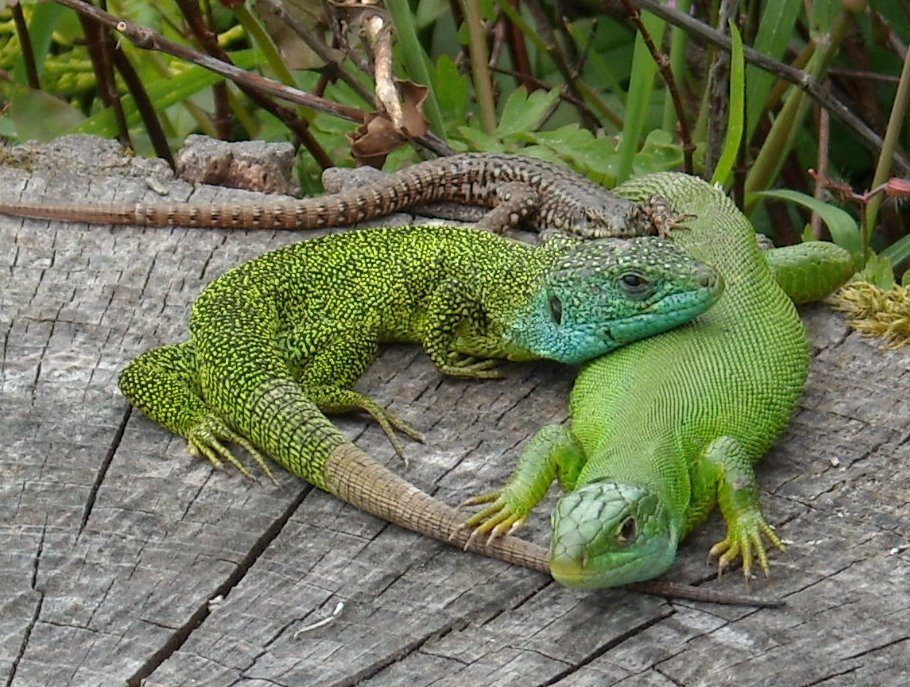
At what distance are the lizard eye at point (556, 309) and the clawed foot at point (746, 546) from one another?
88cm

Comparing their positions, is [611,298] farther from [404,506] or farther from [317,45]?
[317,45]

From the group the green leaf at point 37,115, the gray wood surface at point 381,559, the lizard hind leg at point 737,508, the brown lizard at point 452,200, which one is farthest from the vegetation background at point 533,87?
the lizard hind leg at point 737,508

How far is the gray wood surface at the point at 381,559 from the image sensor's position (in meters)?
2.92

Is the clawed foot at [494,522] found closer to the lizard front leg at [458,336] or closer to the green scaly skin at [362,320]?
the green scaly skin at [362,320]

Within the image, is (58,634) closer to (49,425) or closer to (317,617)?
(317,617)

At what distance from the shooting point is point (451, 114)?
565 cm

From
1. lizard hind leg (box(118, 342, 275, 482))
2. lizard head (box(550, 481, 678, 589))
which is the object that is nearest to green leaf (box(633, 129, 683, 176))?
lizard hind leg (box(118, 342, 275, 482))

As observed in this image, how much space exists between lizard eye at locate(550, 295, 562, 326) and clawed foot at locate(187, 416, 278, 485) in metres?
A: 0.82

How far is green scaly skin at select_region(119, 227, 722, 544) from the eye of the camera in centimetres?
375

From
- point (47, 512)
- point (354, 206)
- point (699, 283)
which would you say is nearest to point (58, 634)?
point (47, 512)

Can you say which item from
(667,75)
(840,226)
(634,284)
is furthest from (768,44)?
(634,284)

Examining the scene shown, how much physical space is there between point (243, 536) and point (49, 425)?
0.71 metres

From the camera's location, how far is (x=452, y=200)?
18.0 ft

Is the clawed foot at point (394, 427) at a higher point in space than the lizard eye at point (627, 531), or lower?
lower
